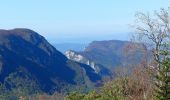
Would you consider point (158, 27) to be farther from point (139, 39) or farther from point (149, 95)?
point (149, 95)

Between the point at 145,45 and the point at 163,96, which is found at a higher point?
the point at 145,45

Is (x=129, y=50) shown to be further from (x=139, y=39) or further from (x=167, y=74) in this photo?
(x=167, y=74)

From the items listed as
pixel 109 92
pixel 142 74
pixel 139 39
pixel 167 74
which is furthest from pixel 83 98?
pixel 167 74

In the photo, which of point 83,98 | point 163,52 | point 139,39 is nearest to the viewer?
point 163,52

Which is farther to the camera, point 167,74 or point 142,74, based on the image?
point 142,74

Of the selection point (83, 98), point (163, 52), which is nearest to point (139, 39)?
point (163, 52)

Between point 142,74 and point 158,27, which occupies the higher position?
point 158,27

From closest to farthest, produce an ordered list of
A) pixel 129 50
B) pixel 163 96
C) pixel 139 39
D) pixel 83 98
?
1. pixel 163 96
2. pixel 139 39
3. pixel 129 50
4. pixel 83 98

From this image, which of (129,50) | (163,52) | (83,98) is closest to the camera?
(163,52)

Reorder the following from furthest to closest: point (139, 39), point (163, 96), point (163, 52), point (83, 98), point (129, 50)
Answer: point (83, 98) < point (129, 50) < point (139, 39) < point (163, 52) < point (163, 96)
